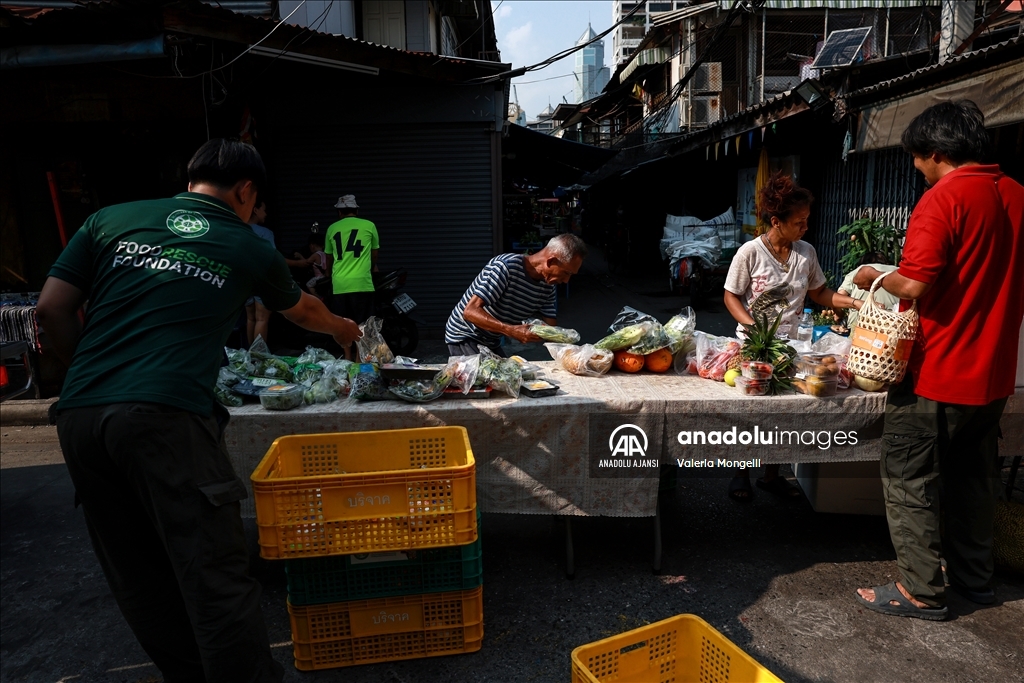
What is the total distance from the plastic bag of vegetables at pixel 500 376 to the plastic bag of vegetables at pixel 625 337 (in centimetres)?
60

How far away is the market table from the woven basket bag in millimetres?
305

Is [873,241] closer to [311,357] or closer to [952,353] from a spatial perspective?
[952,353]

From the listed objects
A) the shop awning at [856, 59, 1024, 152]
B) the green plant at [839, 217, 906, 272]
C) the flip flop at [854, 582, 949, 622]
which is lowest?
the flip flop at [854, 582, 949, 622]

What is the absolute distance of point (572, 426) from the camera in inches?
135

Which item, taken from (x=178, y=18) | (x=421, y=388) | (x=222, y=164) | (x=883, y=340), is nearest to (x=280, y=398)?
(x=421, y=388)

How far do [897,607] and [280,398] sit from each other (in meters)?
3.04

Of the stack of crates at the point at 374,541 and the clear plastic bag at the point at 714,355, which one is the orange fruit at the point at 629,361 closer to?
the clear plastic bag at the point at 714,355

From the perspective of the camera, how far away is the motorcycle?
9.06 m

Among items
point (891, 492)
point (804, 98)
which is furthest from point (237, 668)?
point (804, 98)

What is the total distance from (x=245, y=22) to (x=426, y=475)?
579 cm

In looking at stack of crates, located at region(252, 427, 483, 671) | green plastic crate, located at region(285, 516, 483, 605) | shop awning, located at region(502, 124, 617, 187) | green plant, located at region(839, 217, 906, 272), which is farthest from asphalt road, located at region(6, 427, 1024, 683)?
shop awning, located at region(502, 124, 617, 187)

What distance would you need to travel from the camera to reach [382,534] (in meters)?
2.75

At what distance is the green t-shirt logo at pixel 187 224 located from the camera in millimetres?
2332

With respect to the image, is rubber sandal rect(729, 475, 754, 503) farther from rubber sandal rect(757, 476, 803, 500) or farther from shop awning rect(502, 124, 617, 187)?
shop awning rect(502, 124, 617, 187)
